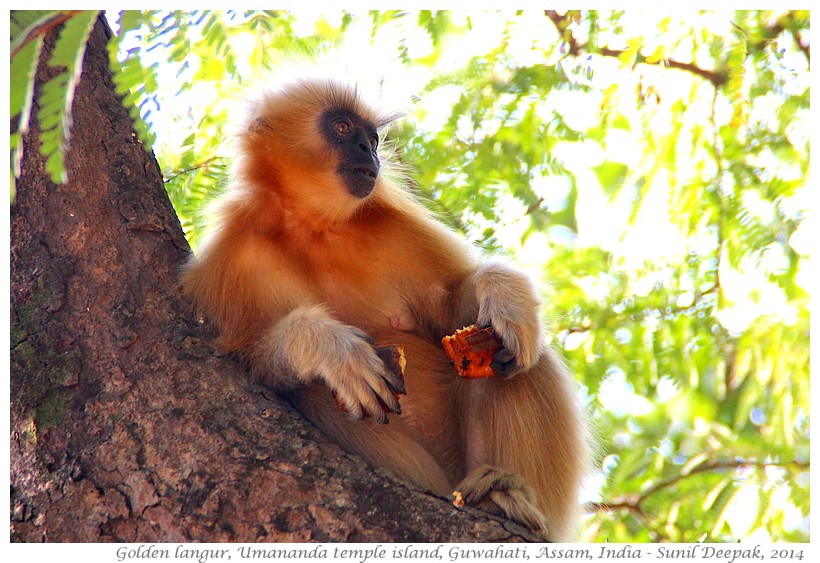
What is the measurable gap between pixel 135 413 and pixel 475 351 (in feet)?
4.83

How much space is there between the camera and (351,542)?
96.8 inches

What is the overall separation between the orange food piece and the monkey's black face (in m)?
1.03

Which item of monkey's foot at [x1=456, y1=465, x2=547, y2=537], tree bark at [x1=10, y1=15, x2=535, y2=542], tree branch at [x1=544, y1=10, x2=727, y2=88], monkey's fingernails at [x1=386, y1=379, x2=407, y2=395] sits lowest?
monkey's foot at [x1=456, y1=465, x2=547, y2=537]

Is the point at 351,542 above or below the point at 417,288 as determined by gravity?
above

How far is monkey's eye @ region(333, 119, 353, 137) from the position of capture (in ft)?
14.8

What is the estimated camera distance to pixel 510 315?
3656 millimetres

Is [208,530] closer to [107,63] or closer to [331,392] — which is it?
[331,392]

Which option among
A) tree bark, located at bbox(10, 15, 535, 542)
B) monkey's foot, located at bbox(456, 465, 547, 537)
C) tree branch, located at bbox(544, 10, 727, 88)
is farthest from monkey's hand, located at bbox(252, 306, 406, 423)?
tree branch, located at bbox(544, 10, 727, 88)

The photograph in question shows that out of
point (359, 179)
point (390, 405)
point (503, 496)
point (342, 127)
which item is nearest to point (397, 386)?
point (390, 405)

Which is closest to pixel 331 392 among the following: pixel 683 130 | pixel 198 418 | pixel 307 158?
pixel 198 418

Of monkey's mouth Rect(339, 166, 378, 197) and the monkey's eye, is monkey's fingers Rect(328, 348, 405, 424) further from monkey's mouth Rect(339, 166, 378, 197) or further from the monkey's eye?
the monkey's eye

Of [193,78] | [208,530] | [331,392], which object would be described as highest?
[193,78]

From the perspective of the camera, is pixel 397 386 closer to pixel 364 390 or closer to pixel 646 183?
pixel 364 390
